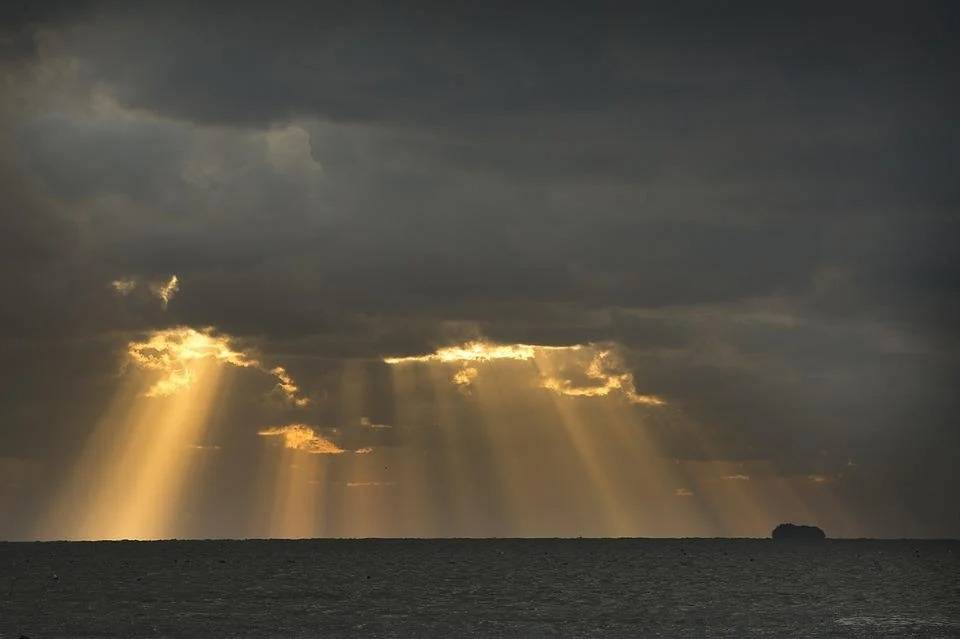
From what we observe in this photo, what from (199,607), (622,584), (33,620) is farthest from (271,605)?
(622,584)

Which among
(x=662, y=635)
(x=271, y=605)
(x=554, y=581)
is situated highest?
(x=554, y=581)

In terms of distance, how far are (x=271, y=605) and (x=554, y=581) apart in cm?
6575

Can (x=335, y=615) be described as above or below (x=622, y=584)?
below

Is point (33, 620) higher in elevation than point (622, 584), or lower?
lower

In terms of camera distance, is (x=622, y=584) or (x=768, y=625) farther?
(x=622, y=584)

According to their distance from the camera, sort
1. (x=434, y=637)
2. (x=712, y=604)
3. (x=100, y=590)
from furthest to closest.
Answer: (x=100, y=590) < (x=712, y=604) < (x=434, y=637)

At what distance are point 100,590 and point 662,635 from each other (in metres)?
86.5

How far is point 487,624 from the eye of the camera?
345ft

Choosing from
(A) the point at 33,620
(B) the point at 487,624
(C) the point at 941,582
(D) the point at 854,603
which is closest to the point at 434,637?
(B) the point at 487,624

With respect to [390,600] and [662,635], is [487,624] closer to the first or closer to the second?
[662,635]

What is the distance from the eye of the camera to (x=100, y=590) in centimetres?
15500

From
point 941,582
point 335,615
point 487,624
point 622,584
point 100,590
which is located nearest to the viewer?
point 487,624

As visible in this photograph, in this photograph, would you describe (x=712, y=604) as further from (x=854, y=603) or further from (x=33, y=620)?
(x=33, y=620)

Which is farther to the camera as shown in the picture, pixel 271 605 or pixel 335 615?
pixel 271 605
